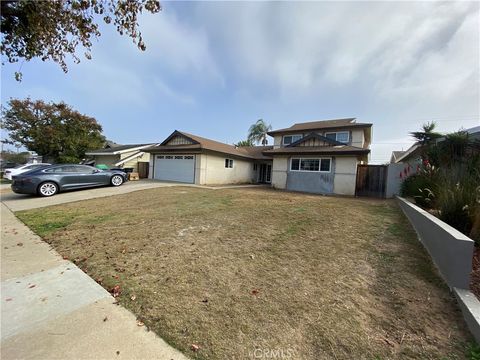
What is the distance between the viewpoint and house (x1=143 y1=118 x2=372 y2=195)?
13.9 meters

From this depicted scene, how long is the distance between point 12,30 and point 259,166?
2019 cm

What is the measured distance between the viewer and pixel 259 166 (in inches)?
914

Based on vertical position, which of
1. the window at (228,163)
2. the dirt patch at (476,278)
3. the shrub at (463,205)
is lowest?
the dirt patch at (476,278)

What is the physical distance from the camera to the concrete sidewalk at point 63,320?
193 centimetres

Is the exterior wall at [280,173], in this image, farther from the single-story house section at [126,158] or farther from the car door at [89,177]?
the single-story house section at [126,158]

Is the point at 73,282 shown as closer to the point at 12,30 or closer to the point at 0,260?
the point at 0,260

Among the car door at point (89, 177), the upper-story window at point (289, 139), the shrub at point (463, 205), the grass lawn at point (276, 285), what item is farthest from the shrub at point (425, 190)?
the upper-story window at point (289, 139)

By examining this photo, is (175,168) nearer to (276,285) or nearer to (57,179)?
(57,179)

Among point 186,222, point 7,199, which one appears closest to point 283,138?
point 186,222

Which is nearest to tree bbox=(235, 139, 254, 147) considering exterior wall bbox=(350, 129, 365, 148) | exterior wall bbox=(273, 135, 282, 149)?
exterior wall bbox=(273, 135, 282, 149)
